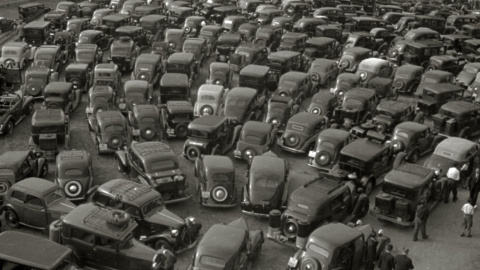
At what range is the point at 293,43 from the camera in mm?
37281

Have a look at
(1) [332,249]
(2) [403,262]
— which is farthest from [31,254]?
(2) [403,262]

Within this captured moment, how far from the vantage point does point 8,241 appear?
1467 centimetres

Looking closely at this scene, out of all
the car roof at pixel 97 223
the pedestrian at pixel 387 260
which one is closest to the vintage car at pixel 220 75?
the car roof at pixel 97 223

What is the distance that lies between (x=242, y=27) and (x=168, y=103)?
611 inches

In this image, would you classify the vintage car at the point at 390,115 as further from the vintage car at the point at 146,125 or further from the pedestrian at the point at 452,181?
the vintage car at the point at 146,125

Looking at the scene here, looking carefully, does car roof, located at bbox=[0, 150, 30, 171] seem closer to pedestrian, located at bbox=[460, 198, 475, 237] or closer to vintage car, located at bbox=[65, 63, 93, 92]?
vintage car, located at bbox=[65, 63, 93, 92]

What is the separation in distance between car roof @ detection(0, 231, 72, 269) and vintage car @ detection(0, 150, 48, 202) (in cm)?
515

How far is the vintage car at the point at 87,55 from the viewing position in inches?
1284

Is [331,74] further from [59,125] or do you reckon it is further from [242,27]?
[59,125]

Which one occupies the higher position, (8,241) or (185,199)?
(8,241)

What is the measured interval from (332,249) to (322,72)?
18523 millimetres

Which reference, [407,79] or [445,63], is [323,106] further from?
[445,63]

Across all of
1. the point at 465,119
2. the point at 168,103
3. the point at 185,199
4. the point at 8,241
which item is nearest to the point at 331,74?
the point at 465,119

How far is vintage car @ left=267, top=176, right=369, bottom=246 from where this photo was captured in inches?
695
